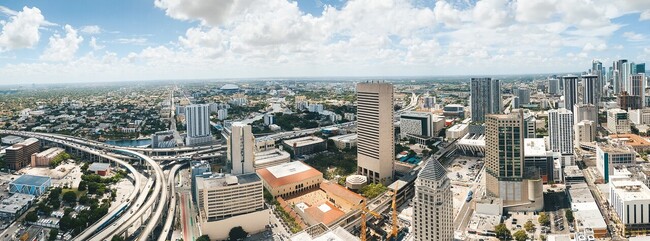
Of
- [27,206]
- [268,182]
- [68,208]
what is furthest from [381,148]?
[27,206]

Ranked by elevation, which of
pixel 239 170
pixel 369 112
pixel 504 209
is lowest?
pixel 504 209

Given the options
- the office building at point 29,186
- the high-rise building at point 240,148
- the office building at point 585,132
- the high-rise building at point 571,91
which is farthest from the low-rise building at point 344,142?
the high-rise building at point 571,91

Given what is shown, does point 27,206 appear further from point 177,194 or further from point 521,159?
point 521,159

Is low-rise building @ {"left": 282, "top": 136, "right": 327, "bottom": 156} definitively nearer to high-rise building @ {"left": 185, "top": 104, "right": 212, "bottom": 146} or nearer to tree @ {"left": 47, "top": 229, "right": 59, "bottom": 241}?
high-rise building @ {"left": 185, "top": 104, "right": 212, "bottom": 146}

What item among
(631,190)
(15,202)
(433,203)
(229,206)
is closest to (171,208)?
(229,206)

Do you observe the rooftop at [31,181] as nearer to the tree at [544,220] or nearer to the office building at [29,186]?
the office building at [29,186]

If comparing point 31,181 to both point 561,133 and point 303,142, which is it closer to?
point 303,142

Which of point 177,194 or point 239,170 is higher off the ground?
point 239,170

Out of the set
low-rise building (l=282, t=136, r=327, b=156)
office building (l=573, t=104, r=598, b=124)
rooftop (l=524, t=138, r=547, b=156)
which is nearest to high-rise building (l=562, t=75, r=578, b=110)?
office building (l=573, t=104, r=598, b=124)
